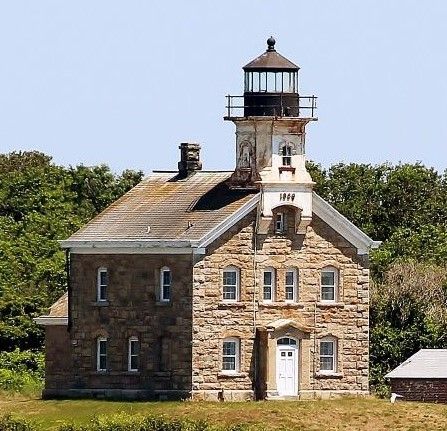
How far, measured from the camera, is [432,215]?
10325 cm

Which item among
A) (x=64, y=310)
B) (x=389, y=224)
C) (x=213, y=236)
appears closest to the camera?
(x=213, y=236)

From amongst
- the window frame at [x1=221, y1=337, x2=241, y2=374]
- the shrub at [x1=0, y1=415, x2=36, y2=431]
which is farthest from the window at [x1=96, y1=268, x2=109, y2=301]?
the shrub at [x1=0, y1=415, x2=36, y2=431]

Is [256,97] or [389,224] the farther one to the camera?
[389,224]

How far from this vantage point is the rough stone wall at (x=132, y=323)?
79.4m

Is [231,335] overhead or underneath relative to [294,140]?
underneath

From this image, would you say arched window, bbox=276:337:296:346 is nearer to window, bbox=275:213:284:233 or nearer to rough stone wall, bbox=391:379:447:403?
window, bbox=275:213:284:233

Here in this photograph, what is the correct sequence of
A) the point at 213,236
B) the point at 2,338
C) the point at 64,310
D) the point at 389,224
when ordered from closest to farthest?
the point at 213,236 → the point at 64,310 → the point at 2,338 → the point at 389,224

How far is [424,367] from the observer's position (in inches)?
3285

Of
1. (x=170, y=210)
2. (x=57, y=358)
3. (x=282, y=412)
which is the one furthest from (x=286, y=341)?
(x=57, y=358)

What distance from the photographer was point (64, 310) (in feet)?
276

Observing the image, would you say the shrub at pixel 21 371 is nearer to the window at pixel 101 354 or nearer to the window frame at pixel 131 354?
the window at pixel 101 354

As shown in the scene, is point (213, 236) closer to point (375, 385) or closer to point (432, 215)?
point (375, 385)

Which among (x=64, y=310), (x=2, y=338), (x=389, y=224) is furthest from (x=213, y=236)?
(x=389, y=224)

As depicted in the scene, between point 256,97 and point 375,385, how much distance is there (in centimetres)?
1127
